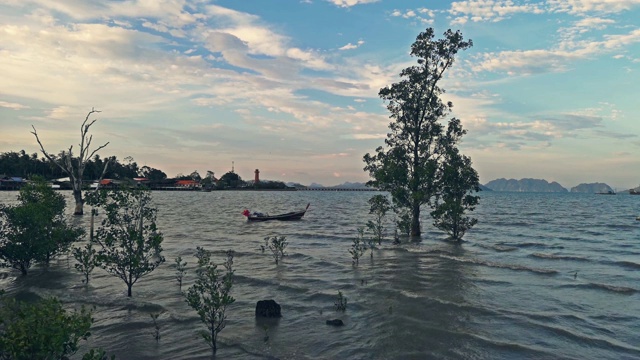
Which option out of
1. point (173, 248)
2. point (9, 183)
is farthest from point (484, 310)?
point (9, 183)

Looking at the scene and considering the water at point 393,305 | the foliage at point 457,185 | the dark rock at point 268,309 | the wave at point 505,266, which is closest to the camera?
the water at point 393,305

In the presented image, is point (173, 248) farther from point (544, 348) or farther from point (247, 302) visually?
point (544, 348)

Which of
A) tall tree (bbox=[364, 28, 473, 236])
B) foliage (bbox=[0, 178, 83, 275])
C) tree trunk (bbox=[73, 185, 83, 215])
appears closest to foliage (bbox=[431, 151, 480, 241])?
tall tree (bbox=[364, 28, 473, 236])

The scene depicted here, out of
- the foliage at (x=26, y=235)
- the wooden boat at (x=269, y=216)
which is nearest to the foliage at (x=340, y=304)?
the foliage at (x=26, y=235)

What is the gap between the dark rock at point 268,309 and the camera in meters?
14.8

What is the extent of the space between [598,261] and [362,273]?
57.2 feet

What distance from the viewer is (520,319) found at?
14.9 metres

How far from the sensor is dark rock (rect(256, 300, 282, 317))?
581 inches

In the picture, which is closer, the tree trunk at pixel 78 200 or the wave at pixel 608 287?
the wave at pixel 608 287

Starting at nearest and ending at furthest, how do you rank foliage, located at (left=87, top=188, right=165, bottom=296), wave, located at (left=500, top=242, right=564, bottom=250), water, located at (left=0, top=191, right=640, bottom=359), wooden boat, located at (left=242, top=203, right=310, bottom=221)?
1. water, located at (left=0, top=191, right=640, bottom=359)
2. foliage, located at (left=87, top=188, right=165, bottom=296)
3. wave, located at (left=500, top=242, right=564, bottom=250)
4. wooden boat, located at (left=242, top=203, right=310, bottom=221)

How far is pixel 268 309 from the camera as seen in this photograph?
14.9 metres

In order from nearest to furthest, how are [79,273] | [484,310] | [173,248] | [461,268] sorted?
[484,310]
[79,273]
[461,268]
[173,248]

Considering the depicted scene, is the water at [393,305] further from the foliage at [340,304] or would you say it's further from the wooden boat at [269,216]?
the wooden boat at [269,216]

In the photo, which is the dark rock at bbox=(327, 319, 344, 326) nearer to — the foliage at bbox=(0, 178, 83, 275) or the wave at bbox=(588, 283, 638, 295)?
the wave at bbox=(588, 283, 638, 295)
